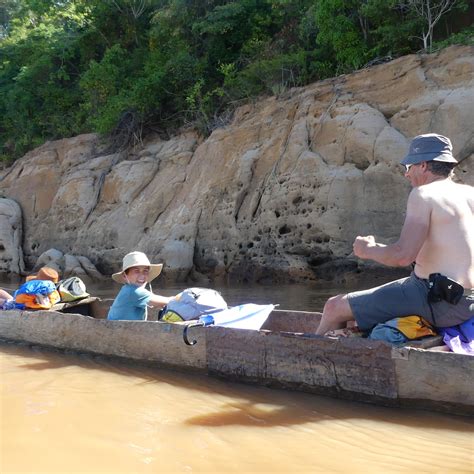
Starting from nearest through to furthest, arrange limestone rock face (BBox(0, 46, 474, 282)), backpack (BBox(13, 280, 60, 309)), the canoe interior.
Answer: the canoe interior → backpack (BBox(13, 280, 60, 309)) → limestone rock face (BBox(0, 46, 474, 282))

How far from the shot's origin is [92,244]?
15922mm

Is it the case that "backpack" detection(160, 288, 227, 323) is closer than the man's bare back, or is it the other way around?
the man's bare back

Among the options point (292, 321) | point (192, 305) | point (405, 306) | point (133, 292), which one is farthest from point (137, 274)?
point (405, 306)

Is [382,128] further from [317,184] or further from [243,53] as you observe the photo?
[243,53]

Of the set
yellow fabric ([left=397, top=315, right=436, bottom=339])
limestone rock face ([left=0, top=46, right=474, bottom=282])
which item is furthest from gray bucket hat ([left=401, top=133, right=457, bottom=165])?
limestone rock face ([left=0, top=46, right=474, bottom=282])

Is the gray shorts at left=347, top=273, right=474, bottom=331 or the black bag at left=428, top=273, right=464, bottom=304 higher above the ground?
the black bag at left=428, top=273, right=464, bottom=304

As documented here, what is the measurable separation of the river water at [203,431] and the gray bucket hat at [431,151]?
1.65m

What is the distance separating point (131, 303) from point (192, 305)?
0.76 meters

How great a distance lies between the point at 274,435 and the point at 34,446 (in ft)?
4.53

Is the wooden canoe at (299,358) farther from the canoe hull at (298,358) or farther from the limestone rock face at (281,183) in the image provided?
the limestone rock face at (281,183)

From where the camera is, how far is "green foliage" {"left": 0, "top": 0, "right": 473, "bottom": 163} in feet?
43.4

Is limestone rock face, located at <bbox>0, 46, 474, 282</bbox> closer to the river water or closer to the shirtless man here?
the shirtless man

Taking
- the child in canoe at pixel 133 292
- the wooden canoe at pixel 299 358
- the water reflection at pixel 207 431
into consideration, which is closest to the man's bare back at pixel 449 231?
the wooden canoe at pixel 299 358

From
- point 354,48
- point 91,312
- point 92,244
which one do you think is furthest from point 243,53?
point 91,312
